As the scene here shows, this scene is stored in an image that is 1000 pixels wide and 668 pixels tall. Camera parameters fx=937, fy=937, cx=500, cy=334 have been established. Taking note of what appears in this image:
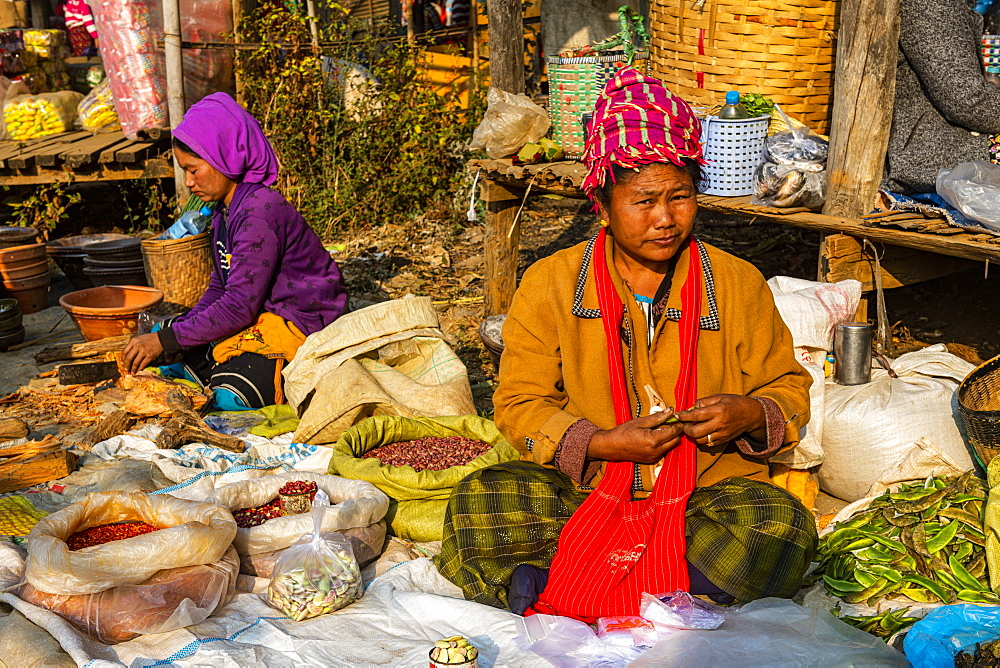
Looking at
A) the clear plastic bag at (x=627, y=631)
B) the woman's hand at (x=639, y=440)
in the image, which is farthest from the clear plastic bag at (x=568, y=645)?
the woman's hand at (x=639, y=440)

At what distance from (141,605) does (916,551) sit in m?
2.24

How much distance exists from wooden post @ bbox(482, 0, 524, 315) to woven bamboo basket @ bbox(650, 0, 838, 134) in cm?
89

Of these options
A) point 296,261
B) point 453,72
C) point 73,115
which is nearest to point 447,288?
point 296,261

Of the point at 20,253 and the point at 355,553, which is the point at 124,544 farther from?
the point at 20,253

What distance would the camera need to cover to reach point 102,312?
15.8 feet

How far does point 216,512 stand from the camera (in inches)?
108

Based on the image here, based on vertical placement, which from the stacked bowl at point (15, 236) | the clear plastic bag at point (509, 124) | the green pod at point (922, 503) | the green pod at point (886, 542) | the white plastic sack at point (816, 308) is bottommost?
the green pod at point (886, 542)

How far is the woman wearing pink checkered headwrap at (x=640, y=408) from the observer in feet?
8.16

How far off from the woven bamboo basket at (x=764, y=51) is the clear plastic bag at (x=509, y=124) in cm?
85

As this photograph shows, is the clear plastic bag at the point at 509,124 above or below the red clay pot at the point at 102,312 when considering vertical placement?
above

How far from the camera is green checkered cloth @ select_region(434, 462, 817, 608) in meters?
2.50

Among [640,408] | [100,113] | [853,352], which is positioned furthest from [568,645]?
[100,113]

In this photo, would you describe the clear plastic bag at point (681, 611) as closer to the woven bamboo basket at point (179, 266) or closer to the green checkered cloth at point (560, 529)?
the green checkered cloth at point (560, 529)

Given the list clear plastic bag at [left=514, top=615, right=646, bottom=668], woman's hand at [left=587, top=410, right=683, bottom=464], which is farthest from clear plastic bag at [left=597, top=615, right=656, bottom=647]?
woman's hand at [left=587, top=410, right=683, bottom=464]
